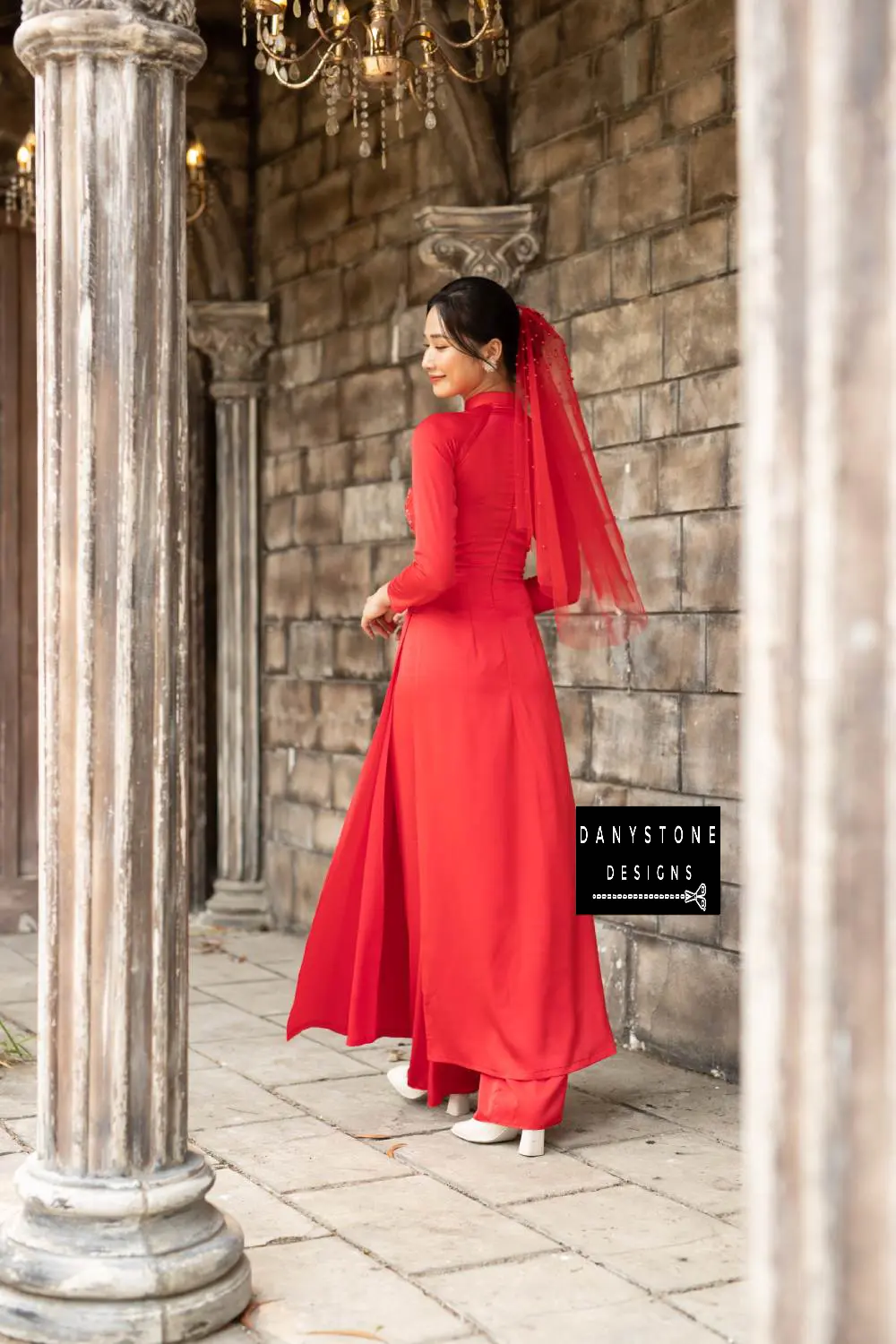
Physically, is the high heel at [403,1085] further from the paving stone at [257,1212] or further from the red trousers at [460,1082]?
the paving stone at [257,1212]

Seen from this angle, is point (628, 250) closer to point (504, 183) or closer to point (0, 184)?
point (504, 183)

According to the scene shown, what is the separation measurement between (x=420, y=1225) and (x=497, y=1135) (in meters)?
0.56

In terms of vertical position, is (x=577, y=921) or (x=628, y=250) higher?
(x=628, y=250)

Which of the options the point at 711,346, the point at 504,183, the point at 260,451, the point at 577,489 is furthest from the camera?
the point at 260,451

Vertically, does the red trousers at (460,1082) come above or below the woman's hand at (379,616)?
below

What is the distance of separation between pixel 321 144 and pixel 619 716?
275 cm

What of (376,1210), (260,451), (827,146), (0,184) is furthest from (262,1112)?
(0,184)

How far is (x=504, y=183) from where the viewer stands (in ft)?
16.5

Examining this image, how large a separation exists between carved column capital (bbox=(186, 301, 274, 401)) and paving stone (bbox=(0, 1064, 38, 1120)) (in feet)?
10.3

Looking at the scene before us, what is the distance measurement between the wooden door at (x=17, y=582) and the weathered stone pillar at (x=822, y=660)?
16.9 ft

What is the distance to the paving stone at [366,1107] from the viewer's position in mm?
3777

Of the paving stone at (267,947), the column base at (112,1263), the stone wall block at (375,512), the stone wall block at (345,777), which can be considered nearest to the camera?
the column base at (112,1263)

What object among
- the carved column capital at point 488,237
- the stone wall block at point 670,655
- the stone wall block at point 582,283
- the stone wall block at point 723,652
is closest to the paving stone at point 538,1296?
the stone wall block at point 723,652

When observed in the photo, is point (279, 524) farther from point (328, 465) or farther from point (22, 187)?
point (22, 187)
